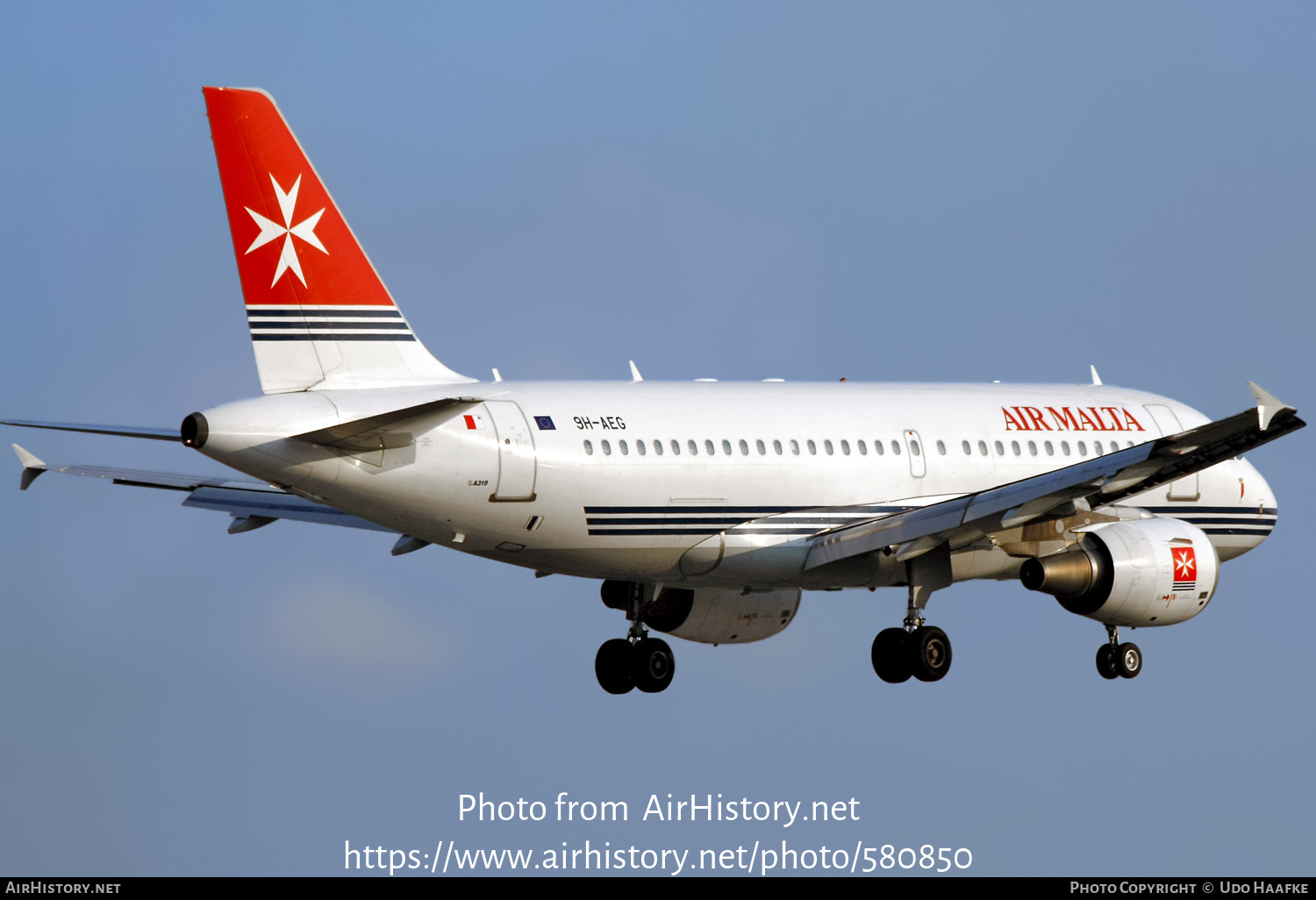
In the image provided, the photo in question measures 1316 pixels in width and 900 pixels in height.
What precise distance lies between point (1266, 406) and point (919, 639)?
355 inches

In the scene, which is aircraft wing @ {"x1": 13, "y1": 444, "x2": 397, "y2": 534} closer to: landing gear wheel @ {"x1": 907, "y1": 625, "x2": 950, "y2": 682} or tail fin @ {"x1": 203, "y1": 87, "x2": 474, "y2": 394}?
tail fin @ {"x1": 203, "y1": 87, "x2": 474, "y2": 394}

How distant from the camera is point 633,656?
36250 mm

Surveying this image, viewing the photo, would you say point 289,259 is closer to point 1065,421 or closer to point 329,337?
point 329,337

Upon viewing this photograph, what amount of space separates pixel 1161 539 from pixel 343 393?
44.7ft

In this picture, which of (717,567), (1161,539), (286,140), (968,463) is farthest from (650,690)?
(286,140)

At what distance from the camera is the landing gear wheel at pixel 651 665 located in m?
36.2

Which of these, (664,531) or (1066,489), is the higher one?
(1066,489)

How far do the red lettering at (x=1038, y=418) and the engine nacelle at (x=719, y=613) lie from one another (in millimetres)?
5455

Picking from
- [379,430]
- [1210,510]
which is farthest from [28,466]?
[1210,510]

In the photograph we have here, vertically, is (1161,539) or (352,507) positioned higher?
(1161,539)

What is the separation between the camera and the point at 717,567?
108 feet

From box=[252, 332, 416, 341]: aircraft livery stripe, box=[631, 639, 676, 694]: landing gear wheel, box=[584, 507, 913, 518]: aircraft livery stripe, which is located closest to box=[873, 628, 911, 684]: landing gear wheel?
box=[584, 507, 913, 518]: aircraft livery stripe

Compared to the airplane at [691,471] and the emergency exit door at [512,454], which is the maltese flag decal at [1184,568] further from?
the emergency exit door at [512,454]

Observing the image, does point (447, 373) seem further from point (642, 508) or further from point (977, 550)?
point (977, 550)
